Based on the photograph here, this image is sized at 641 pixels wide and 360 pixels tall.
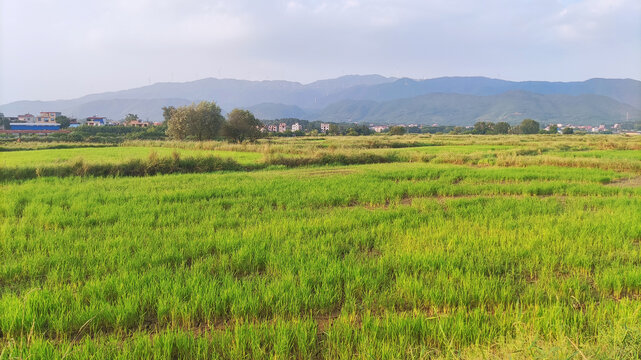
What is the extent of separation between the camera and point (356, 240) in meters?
6.38

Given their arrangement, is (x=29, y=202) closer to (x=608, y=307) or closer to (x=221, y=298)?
(x=221, y=298)

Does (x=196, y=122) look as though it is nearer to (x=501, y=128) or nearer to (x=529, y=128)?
(x=501, y=128)

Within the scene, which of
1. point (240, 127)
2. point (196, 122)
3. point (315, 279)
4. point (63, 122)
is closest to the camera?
point (315, 279)

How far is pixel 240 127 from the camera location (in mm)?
48375

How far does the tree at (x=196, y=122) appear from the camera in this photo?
49.5 metres

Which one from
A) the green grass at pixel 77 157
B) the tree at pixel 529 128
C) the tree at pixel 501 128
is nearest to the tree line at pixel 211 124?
the green grass at pixel 77 157

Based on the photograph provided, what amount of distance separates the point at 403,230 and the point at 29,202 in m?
10.2

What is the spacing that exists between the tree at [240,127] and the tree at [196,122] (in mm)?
2272

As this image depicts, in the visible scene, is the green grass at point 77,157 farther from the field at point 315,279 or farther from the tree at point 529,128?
the tree at point 529,128

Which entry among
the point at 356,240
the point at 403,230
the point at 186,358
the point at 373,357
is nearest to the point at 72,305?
the point at 186,358

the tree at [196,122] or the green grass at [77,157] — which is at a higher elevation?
the tree at [196,122]

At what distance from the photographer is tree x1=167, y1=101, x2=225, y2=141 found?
49.5m

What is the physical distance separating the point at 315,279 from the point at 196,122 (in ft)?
163

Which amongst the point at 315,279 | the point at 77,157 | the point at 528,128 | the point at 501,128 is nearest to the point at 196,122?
the point at 77,157
